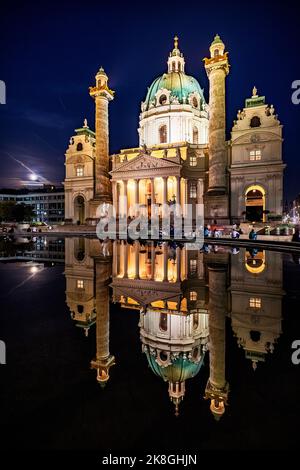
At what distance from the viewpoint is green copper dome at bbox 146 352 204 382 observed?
148 inches

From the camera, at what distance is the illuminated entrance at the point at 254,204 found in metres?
41.5

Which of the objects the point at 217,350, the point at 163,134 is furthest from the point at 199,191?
the point at 217,350

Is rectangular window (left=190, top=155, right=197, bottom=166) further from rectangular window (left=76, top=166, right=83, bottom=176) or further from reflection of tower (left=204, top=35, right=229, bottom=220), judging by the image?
rectangular window (left=76, top=166, right=83, bottom=176)

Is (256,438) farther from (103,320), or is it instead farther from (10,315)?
(10,315)

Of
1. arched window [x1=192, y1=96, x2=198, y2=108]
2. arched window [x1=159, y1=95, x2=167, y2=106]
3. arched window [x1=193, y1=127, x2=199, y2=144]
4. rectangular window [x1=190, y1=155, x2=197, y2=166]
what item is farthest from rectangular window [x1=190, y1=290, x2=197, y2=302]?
arched window [x1=192, y1=96, x2=198, y2=108]

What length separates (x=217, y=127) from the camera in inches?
1396

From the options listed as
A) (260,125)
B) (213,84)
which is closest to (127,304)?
(213,84)

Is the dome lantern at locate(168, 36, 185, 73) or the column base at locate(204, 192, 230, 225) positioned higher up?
the dome lantern at locate(168, 36, 185, 73)

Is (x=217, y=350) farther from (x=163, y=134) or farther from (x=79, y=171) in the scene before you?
(x=163, y=134)

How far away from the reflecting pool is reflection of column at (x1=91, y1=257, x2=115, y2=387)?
2 cm

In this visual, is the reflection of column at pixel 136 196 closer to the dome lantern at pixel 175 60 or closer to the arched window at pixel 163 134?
the arched window at pixel 163 134

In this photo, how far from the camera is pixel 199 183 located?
49.2 meters

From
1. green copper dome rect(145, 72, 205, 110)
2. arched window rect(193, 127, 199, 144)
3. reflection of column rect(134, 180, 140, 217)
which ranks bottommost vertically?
reflection of column rect(134, 180, 140, 217)

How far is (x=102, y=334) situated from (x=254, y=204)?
4068 centimetres
